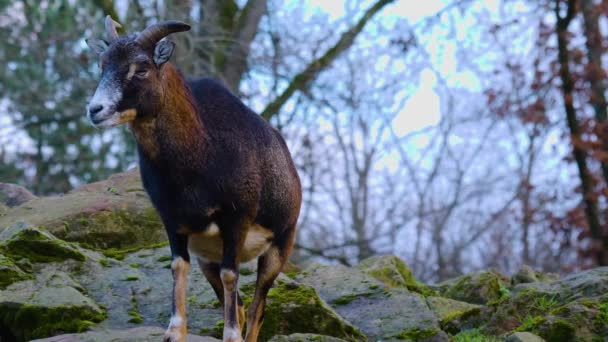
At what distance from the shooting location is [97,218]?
8.57m

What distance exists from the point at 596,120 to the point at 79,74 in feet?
31.7

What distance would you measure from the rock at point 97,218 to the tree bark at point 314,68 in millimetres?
6704

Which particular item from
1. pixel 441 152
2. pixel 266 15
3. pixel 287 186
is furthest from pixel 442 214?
pixel 287 186

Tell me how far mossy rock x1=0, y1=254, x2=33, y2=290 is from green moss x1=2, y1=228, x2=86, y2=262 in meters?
0.22

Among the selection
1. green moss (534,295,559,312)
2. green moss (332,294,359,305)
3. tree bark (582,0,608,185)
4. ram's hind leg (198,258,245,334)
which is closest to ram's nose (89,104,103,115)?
ram's hind leg (198,258,245,334)

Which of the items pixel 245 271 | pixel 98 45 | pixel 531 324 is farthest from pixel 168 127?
pixel 531 324

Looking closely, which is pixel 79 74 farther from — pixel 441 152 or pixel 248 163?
pixel 441 152

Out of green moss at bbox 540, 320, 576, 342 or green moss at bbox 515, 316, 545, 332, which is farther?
green moss at bbox 515, 316, 545, 332

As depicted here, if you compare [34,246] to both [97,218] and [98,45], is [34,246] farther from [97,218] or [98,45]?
[98,45]

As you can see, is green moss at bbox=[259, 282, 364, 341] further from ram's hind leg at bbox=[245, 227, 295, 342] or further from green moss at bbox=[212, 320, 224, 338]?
ram's hind leg at bbox=[245, 227, 295, 342]

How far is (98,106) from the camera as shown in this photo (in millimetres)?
4883

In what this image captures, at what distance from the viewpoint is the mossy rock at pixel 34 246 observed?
7238 mm

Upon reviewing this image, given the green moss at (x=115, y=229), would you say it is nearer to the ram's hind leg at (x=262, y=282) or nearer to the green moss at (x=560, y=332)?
the ram's hind leg at (x=262, y=282)

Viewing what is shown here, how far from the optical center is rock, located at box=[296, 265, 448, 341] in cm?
734
